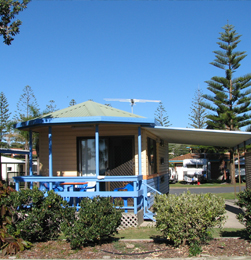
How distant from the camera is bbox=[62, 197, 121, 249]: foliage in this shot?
567 cm

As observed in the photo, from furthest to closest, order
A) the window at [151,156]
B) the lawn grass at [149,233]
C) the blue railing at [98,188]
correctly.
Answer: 1. the window at [151,156]
2. the blue railing at [98,188]
3. the lawn grass at [149,233]

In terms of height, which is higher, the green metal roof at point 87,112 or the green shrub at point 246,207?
the green metal roof at point 87,112

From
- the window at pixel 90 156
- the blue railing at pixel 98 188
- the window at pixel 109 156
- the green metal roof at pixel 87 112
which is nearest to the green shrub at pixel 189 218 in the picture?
the blue railing at pixel 98 188

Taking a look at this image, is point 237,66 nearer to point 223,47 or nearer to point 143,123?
point 223,47

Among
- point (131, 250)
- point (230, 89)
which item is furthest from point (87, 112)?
point (230, 89)

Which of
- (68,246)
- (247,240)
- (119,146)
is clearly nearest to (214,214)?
(247,240)

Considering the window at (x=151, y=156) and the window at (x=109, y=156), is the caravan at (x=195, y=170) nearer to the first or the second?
the window at (x=151, y=156)

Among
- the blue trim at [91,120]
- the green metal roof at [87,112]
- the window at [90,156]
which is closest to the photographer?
the blue trim at [91,120]

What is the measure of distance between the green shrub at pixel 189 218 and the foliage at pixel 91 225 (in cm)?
94

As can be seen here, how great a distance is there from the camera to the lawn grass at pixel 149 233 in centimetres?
711

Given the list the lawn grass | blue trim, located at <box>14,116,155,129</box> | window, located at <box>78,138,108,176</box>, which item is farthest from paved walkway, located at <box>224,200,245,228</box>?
window, located at <box>78,138,108,176</box>

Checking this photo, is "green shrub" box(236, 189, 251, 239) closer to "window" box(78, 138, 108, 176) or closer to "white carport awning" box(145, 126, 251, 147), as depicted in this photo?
"white carport awning" box(145, 126, 251, 147)

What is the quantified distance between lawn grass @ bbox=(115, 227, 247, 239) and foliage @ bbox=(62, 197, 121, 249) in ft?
4.31

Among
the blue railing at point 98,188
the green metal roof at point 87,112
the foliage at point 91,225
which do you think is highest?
the green metal roof at point 87,112
